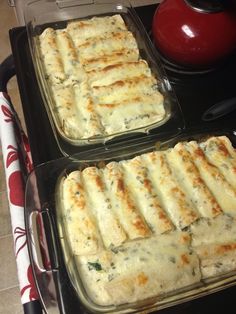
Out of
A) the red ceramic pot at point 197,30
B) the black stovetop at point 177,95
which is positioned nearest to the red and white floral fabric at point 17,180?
the black stovetop at point 177,95

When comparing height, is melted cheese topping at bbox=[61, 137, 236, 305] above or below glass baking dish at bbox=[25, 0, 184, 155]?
below

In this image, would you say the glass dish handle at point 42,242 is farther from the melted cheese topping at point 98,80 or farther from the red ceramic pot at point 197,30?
the red ceramic pot at point 197,30

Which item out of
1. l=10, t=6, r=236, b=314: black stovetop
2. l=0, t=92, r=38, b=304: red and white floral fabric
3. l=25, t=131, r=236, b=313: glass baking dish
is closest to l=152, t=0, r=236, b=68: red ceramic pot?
l=10, t=6, r=236, b=314: black stovetop

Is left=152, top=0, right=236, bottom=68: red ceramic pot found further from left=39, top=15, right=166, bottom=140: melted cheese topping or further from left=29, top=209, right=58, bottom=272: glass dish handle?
left=29, top=209, right=58, bottom=272: glass dish handle

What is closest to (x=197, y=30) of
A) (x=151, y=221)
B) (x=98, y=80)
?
(x=98, y=80)

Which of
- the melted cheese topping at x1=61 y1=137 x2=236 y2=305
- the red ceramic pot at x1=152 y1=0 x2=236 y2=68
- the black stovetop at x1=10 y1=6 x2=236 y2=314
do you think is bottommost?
the melted cheese topping at x1=61 y1=137 x2=236 y2=305

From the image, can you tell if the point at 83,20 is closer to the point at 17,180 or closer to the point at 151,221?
the point at 17,180
